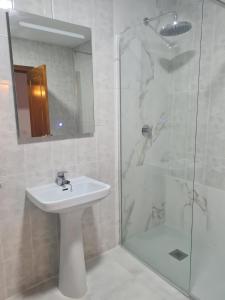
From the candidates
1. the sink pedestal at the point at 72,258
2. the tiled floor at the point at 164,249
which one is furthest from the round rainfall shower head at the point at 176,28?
the tiled floor at the point at 164,249

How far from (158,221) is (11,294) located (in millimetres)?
1511

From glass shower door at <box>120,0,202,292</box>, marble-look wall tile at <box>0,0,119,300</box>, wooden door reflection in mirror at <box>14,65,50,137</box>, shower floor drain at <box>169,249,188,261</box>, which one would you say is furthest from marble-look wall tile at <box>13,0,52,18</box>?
shower floor drain at <box>169,249,188,261</box>

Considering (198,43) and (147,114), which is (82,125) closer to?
(147,114)

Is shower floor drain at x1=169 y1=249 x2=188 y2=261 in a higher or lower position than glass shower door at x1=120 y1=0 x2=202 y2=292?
lower

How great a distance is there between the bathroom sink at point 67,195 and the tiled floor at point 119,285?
0.75 meters

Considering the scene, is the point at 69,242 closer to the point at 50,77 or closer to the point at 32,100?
the point at 32,100

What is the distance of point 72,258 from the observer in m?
1.68

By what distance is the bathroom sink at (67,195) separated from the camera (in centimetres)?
141

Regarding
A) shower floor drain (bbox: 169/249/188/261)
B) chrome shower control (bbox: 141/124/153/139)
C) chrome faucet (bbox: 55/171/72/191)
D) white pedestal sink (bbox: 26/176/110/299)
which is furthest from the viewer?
chrome shower control (bbox: 141/124/153/139)

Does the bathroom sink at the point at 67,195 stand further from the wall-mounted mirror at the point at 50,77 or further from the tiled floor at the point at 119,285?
the tiled floor at the point at 119,285

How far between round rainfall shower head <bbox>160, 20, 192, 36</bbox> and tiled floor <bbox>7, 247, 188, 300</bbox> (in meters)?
2.09

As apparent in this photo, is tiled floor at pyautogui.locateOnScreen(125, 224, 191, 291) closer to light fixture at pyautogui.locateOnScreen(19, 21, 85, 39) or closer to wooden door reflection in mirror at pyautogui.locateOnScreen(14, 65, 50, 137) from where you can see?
wooden door reflection in mirror at pyautogui.locateOnScreen(14, 65, 50, 137)

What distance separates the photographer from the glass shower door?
2068 mm

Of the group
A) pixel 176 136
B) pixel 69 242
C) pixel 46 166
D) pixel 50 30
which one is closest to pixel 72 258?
pixel 69 242
